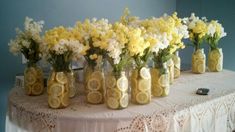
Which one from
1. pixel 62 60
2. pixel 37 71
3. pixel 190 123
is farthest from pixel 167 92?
pixel 37 71

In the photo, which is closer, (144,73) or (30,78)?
(144,73)

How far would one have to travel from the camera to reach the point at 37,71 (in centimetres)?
172

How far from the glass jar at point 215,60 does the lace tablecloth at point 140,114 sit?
36 cm

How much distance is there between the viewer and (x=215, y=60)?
7.39ft

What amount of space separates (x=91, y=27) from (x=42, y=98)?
18.8 inches

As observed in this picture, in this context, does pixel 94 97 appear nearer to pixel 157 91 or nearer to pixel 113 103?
pixel 113 103

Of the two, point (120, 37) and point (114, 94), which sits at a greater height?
point (120, 37)

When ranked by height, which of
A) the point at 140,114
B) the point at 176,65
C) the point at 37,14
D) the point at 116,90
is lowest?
the point at 140,114

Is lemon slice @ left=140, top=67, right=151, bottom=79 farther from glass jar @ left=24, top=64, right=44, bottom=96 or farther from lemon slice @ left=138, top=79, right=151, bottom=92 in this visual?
glass jar @ left=24, top=64, right=44, bottom=96

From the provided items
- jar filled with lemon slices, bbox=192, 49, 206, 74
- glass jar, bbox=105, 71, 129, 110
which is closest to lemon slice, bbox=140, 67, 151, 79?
glass jar, bbox=105, 71, 129, 110

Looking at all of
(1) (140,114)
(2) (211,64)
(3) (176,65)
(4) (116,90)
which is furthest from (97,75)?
(2) (211,64)

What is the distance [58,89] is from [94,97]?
197 mm

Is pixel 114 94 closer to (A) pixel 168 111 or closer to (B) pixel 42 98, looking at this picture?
(A) pixel 168 111

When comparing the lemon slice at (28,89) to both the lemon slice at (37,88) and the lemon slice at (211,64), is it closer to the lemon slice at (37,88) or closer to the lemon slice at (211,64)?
the lemon slice at (37,88)
